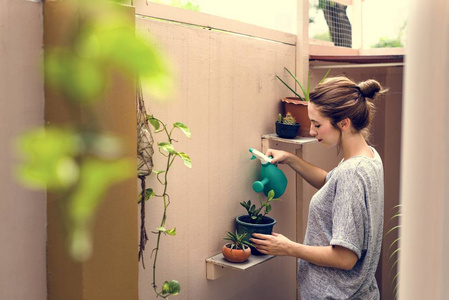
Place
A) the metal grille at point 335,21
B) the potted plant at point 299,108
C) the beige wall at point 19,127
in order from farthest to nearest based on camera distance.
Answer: the metal grille at point 335,21 < the potted plant at point 299,108 < the beige wall at point 19,127

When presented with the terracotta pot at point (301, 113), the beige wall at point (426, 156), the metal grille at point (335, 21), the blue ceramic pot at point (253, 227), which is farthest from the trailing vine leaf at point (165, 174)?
the metal grille at point (335, 21)

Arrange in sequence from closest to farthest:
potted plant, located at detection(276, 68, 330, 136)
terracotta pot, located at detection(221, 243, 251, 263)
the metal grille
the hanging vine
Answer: the hanging vine
terracotta pot, located at detection(221, 243, 251, 263)
potted plant, located at detection(276, 68, 330, 136)
the metal grille

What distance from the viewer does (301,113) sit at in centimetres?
265

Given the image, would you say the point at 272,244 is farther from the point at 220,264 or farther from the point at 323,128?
the point at 323,128

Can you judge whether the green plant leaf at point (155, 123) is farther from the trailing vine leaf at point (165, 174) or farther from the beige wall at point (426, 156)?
the beige wall at point (426, 156)

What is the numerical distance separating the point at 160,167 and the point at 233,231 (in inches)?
25.0

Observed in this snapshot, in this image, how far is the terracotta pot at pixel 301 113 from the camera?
2.63m

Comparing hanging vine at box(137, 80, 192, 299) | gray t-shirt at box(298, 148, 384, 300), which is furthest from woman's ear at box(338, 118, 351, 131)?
hanging vine at box(137, 80, 192, 299)

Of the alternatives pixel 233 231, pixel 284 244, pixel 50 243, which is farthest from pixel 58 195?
pixel 233 231

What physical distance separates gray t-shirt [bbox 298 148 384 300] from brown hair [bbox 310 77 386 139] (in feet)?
0.55

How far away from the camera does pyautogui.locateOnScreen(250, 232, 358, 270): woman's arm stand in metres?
1.99

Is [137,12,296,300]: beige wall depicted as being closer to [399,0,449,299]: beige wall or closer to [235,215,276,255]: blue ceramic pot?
[235,215,276,255]: blue ceramic pot

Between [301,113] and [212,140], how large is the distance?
0.55 meters

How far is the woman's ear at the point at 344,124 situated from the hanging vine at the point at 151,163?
62 cm
